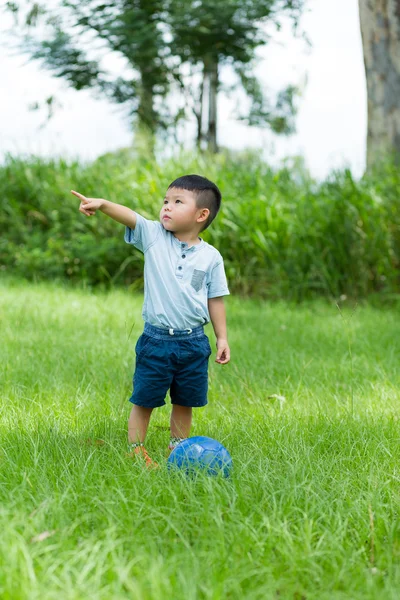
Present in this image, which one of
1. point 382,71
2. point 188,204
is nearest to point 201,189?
point 188,204

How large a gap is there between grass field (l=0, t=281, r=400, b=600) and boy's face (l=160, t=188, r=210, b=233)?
3.26 feet

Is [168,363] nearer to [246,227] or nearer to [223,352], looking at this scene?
[223,352]

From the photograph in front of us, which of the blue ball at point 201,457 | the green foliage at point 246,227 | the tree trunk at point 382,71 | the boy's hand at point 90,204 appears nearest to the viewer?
the blue ball at point 201,457

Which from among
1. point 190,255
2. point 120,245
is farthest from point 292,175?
point 190,255

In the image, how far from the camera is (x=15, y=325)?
575 cm

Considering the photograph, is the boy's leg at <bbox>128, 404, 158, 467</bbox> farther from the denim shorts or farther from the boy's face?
the boy's face

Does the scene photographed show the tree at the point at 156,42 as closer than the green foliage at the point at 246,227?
No

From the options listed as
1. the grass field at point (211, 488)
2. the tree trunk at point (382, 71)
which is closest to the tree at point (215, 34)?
the tree trunk at point (382, 71)

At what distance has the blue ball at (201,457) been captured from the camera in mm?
2709

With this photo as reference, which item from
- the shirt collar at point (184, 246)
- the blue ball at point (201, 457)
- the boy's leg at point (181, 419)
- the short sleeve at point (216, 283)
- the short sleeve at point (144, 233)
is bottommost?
the boy's leg at point (181, 419)

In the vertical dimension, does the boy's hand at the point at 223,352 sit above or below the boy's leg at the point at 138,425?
above

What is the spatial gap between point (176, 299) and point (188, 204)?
0.44m

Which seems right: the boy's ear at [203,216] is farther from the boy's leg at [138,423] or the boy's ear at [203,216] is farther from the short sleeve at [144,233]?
the boy's leg at [138,423]

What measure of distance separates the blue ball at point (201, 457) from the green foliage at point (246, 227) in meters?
5.02
